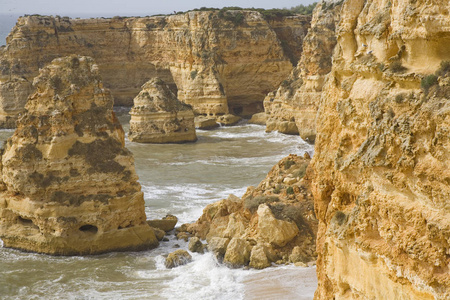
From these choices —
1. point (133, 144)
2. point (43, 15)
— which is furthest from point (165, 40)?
point (133, 144)

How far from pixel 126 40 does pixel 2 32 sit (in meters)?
89.1

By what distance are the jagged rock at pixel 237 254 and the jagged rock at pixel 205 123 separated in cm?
3516

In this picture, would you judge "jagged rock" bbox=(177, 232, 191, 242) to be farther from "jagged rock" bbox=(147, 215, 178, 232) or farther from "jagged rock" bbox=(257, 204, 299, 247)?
"jagged rock" bbox=(257, 204, 299, 247)

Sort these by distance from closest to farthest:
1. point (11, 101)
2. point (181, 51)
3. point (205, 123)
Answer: point (205, 123) → point (11, 101) → point (181, 51)

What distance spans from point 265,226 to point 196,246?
8.40ft

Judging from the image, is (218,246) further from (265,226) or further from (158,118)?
(158,118)

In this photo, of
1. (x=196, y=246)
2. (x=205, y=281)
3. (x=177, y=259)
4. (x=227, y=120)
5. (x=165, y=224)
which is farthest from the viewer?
(x=227, y=120)

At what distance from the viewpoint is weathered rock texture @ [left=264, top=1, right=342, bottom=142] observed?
4394 cm

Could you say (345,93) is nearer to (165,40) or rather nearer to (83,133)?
(83,133)

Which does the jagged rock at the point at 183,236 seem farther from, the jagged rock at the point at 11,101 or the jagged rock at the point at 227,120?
the jagged rock at the point at 11,101

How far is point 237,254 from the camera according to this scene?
18.5m

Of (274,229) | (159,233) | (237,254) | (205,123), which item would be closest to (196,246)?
(237,254)

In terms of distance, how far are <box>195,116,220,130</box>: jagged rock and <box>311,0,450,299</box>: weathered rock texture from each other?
42.9 m

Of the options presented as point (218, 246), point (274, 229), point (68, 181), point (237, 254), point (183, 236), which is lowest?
point (183, 236)
